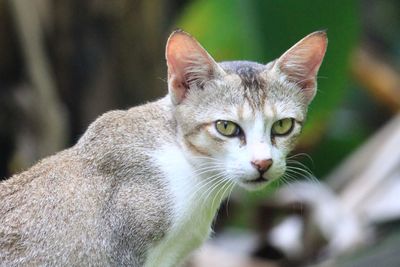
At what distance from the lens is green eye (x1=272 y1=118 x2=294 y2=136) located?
12.8ft

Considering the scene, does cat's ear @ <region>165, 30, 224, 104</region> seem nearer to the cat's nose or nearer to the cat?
the cat

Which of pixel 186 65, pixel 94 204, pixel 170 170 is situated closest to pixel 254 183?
pixel 170 170

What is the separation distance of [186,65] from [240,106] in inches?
10.5

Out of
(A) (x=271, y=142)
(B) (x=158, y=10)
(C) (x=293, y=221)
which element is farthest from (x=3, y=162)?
(A) (x=271, y=142)

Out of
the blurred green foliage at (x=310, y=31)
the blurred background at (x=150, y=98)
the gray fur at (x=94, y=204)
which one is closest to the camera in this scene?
the gray fur at (x=94, y=204)

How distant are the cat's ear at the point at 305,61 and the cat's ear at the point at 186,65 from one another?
26 cm

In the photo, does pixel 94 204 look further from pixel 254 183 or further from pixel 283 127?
pixel 283 127

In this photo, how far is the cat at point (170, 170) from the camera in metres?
3.86

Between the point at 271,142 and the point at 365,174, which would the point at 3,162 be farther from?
the point at 271,142

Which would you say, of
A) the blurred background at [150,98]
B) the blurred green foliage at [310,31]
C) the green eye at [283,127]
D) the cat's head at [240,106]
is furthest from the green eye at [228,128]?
the blurred background at [150,98]

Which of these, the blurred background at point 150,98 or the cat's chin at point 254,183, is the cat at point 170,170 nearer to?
the cat's chin at point 254,183

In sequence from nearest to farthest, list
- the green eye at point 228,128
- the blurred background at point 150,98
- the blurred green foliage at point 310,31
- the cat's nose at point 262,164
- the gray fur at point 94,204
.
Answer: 1. the cat's nose at point 262,164
2. the green eye at point 228,128
3. the gray fur at point 94,204
4. the blurred green foliage at point 310,31
5. the blurred background at point 150,98

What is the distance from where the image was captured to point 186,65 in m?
3.91

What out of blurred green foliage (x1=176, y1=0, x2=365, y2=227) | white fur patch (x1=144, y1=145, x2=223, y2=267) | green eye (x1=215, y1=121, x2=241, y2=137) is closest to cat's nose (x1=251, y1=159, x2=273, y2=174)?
green eye (x1=215, y1=121, x2=241, y2=137)
